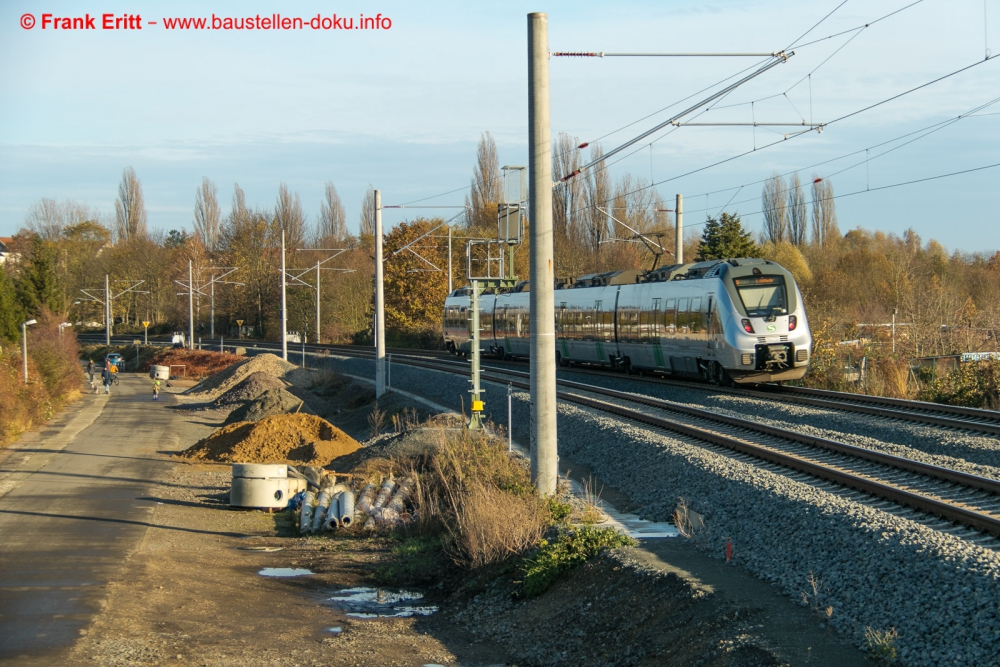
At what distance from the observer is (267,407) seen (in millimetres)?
34031

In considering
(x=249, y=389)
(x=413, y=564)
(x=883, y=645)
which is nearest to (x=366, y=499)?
(x=413, y=564)

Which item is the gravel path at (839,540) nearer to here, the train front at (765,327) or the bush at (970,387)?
the bush at (970,387)

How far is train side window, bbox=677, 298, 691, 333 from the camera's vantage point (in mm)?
26922

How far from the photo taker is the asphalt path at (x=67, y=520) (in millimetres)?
9867

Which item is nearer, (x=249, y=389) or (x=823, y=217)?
(x=249, y=389)

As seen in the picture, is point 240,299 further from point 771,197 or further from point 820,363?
point 820,363

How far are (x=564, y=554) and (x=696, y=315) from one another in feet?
54.8

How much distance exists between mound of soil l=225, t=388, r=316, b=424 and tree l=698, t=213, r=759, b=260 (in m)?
25.2

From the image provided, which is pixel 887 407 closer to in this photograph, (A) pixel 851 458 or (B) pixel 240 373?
(A) pixel 851 458

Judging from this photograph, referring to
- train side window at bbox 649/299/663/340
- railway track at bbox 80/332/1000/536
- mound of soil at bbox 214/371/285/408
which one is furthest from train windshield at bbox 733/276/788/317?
mound of soil at bbox 214/371/285/408

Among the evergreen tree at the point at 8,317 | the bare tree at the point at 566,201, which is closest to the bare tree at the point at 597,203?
the bare tree at the point at 566,201

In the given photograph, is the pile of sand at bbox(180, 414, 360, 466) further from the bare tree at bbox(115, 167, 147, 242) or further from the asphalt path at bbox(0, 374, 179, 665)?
the bare tree at bbox(115, 167, 147, 242)

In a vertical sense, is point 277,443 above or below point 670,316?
below

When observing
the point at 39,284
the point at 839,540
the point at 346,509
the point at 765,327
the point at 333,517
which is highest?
the point at 39,284
